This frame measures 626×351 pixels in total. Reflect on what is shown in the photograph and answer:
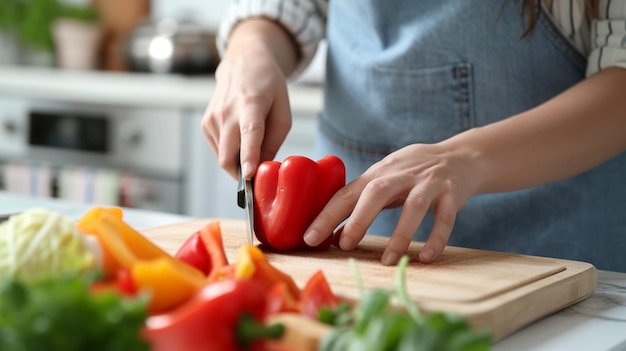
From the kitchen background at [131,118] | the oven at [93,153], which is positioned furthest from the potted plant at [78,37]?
the oven at [93,153]

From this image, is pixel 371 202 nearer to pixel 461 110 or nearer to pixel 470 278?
pixel 470 278

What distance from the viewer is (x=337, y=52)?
63.6 inches

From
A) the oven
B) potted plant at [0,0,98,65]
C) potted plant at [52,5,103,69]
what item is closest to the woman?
the oven

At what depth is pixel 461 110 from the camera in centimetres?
146

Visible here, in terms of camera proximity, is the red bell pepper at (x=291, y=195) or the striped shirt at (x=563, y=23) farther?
the striped shirt at (x=563, y=23)

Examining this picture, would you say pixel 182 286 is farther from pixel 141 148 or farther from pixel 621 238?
pixel 141 148

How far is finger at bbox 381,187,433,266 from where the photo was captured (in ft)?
3.59

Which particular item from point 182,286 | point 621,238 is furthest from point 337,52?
point 182,286

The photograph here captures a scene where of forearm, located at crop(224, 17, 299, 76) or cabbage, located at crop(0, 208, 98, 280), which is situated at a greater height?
forearm, located at crop(224, 17, 299, 76)

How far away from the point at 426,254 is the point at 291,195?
0.21 m

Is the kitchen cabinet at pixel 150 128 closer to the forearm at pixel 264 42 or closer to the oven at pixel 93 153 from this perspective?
the oven at pixel 93 153

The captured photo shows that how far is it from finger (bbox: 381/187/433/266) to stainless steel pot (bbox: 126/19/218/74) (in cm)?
223

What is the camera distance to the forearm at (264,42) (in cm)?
146

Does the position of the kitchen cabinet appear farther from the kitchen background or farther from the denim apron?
the denim apron
